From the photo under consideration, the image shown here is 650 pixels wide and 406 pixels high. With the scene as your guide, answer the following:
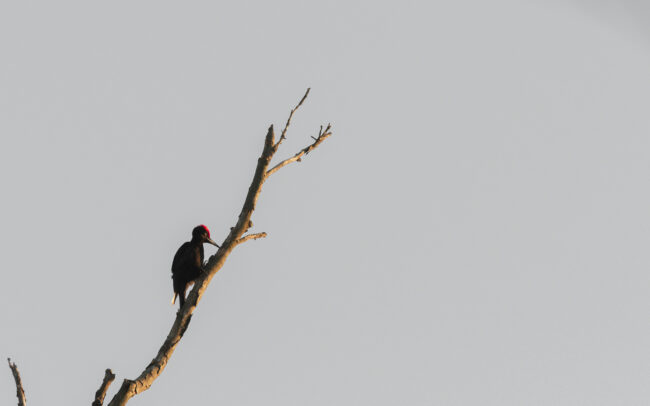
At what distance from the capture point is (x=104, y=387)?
596cm

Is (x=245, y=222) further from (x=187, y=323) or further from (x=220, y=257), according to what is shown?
(x=187, y=323)

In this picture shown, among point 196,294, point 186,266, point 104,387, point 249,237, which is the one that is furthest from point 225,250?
point 186,266

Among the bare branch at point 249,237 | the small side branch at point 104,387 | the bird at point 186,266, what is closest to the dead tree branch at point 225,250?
the bare branch at point 249,237

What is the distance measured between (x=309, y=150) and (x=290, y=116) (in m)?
0.59

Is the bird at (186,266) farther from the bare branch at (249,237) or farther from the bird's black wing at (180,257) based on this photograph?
the bare branch at (249,237)

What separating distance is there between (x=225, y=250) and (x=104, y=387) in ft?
6.52

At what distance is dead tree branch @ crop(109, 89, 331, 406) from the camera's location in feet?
Answer: 21.5

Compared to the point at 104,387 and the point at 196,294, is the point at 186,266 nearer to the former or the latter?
the point at 196,294

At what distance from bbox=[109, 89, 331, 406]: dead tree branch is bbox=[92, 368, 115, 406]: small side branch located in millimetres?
332

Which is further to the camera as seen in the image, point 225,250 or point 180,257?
point 180,257

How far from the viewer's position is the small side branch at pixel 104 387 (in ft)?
19.6

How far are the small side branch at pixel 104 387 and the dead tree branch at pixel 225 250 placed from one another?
332mm

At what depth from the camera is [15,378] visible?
230 inches

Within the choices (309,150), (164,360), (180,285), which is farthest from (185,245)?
(164,360)
